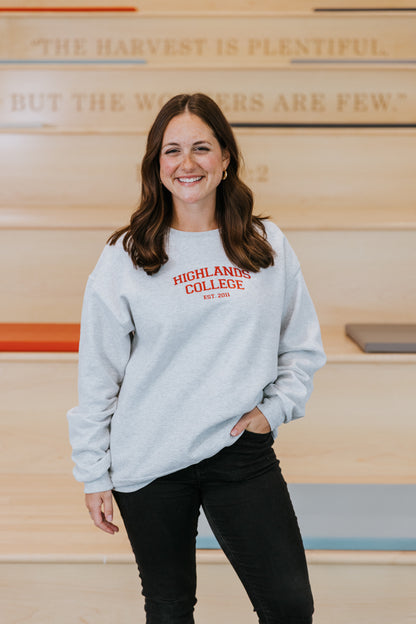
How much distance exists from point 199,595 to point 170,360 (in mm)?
414

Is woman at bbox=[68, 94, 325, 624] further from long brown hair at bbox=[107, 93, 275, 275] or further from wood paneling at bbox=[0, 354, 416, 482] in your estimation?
wood paneling at bbox=[0, 354, 416, 482]

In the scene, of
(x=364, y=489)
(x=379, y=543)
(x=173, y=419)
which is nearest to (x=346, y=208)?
(x=364, y=489)

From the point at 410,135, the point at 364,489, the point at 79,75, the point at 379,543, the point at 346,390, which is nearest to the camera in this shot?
the point at 379,543

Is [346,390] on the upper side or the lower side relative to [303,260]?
lower

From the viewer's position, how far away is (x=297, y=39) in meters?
1.88

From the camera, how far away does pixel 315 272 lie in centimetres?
133

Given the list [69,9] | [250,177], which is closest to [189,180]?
[250,177]

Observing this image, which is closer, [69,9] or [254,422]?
[254,422]

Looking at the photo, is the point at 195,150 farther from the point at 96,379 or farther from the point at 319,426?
the point at 319,426

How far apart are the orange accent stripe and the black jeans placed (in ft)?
1.41

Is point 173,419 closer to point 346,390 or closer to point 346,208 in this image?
point 346,390

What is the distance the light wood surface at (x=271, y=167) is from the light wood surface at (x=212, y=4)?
832 millimetres

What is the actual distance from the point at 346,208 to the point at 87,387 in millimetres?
877

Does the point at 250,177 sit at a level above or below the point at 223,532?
above
